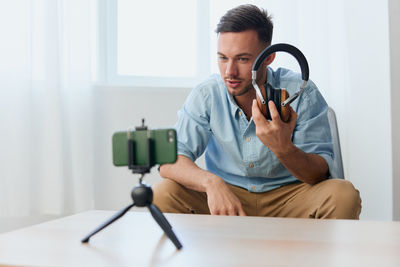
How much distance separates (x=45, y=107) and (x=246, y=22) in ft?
3.49

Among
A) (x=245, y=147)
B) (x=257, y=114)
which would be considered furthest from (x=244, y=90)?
(x=257, y=114)

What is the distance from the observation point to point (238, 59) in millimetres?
1385

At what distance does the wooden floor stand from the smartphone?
0.13m

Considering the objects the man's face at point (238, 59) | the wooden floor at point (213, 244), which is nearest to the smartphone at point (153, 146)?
the wooden floor at point (213, 244)

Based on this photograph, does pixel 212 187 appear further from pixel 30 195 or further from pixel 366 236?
pixel 30 195

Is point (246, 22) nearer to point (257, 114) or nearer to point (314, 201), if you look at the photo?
point (257, 114)

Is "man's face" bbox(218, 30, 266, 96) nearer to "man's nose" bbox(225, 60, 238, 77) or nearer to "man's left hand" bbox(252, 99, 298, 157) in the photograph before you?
"man's nose" bbox(225, 60, 238, 77)

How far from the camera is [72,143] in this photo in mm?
1996

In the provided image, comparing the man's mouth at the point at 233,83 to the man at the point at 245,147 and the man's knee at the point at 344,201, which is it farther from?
the man's knee at the point at 344,201

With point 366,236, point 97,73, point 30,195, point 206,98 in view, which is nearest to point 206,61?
point 97,73

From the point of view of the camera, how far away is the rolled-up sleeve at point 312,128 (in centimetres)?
133

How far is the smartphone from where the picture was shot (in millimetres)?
654

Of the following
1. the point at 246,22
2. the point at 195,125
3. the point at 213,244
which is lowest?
the point at 213,244

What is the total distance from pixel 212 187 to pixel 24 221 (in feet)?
3.98
